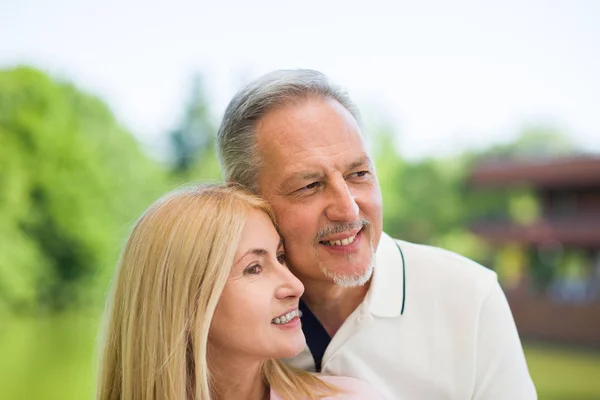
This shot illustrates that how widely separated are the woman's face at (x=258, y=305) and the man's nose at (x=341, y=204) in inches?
6.6

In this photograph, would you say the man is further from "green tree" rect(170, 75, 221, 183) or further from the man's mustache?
"green tree" rect(170, 75, 221, 183)

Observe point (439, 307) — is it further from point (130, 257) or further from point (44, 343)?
point (44, 343)

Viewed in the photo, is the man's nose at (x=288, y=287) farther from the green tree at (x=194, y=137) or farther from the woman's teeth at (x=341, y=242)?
the green tree at (x=194, y=137)

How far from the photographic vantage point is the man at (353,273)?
2.01m

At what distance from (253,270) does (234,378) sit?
28 cm

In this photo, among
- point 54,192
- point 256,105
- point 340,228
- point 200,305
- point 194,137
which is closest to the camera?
point 200,305

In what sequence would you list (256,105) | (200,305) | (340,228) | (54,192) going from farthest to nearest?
(54,192) → (256,105) → (340,228) → (200,305)

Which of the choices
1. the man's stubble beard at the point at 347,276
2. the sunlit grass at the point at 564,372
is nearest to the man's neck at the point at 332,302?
the man's stubble beard at the point at 347,276

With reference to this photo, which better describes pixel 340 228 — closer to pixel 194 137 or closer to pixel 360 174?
pixel 360 174

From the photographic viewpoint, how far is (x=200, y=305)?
1.88 meters

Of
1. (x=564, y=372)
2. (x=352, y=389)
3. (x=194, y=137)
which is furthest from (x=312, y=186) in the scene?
(x=194, y=137)

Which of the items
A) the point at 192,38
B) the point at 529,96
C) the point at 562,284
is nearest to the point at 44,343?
the point at 562,284

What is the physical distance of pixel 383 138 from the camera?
3109cm

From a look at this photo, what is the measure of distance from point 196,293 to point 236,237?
0.16m
